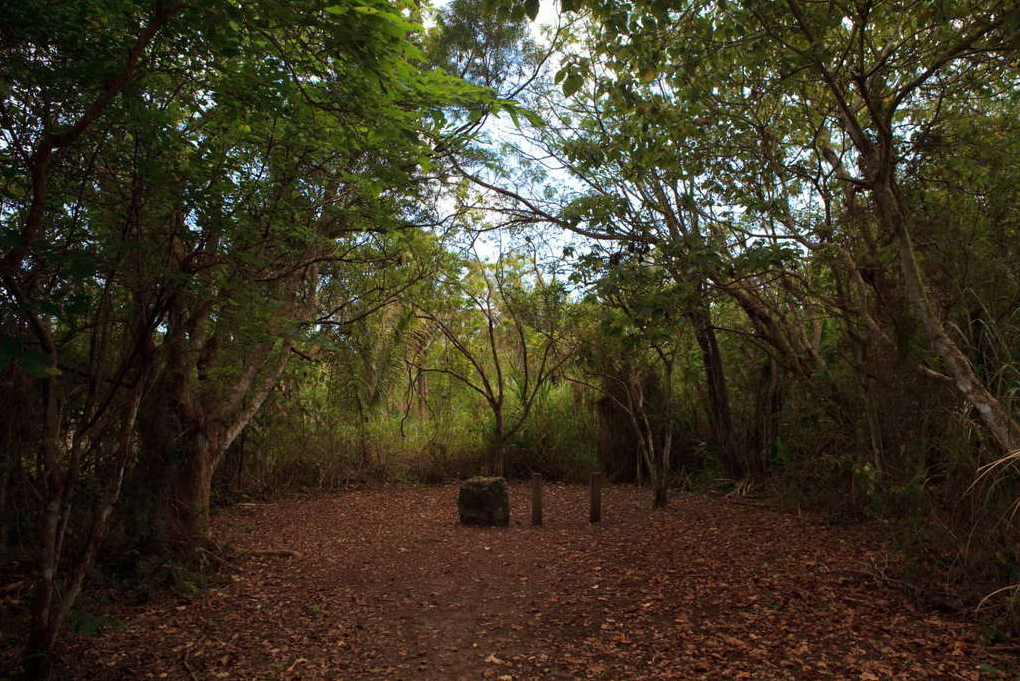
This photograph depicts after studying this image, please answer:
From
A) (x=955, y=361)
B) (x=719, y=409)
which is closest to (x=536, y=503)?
(x=719, y=409)

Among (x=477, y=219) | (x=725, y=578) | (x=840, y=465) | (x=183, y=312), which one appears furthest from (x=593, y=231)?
(x=183, y=312)

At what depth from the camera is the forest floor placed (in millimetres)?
3107

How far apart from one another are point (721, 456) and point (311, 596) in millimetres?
5041

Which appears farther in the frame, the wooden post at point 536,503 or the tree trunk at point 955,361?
the wooden post at point 536,503

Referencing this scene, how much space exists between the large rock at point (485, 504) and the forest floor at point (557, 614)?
31 cm

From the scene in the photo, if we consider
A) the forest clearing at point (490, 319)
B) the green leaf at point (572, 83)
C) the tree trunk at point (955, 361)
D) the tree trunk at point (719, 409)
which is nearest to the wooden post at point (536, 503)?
the forest clearing at point (490, 319)

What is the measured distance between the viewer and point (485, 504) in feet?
20.5

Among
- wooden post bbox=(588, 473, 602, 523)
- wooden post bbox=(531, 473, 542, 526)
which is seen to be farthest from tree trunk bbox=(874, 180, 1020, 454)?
wooden post bbox=(531, 473, 542, 526)

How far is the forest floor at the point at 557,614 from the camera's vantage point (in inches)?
122

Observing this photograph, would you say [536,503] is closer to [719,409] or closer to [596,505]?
[596,505]

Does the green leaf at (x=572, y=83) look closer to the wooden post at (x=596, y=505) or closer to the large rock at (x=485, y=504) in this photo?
the wooden post at (x=596, y=505)

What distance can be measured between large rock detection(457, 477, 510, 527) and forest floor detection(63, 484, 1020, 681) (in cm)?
31

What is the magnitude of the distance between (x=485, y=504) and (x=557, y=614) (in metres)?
2.42

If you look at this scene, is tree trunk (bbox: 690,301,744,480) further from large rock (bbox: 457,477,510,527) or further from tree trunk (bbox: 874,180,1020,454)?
tree trunk (bbox: 874,180,1020,454)
